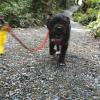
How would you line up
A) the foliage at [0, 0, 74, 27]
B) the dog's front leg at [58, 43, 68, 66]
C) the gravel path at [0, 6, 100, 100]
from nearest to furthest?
the gravel path at [0, 6, 100, 100], the dog's front leg at [58, 43, 68, 66], the foliage at [0, 0, 74, 27]

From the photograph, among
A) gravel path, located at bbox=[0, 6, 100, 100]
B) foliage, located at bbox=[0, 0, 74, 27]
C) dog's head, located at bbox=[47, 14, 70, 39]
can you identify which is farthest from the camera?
foliage, located at bbox=[0, 0, 74, 27]

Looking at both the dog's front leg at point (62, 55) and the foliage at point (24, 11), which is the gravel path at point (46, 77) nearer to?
the dog's front leg at point (62, 55)

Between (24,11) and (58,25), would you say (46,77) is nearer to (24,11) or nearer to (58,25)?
(58,25)

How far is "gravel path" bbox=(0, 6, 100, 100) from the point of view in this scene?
6625 mm

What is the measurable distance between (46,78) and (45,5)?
16.5 meters

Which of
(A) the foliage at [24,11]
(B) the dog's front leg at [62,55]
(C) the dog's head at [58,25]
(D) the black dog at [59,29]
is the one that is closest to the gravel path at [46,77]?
(B) the dog's front leg at [62,55]

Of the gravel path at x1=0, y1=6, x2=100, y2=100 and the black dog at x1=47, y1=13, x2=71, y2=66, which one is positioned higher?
the black dog at x1=47, y1=13, x2=71, y2=66

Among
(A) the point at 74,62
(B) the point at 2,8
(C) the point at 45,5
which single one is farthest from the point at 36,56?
(C) the point at 45,5

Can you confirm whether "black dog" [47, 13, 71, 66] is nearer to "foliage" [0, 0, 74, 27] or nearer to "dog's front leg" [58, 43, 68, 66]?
"dog's front leg" [58, 43, 68, 66]

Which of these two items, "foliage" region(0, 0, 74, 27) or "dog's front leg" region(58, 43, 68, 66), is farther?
Result: "foliage" region(0, 0, 74, 27)

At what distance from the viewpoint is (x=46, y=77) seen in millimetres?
7801

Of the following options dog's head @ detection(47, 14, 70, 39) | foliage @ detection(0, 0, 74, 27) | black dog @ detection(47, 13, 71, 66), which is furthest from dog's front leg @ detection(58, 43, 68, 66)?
foliage @ detection(0, 0, 74, 27)

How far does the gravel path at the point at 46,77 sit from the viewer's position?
662 centimetres

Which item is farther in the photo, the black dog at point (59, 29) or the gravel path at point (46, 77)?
the black dog at point (59, 29)
